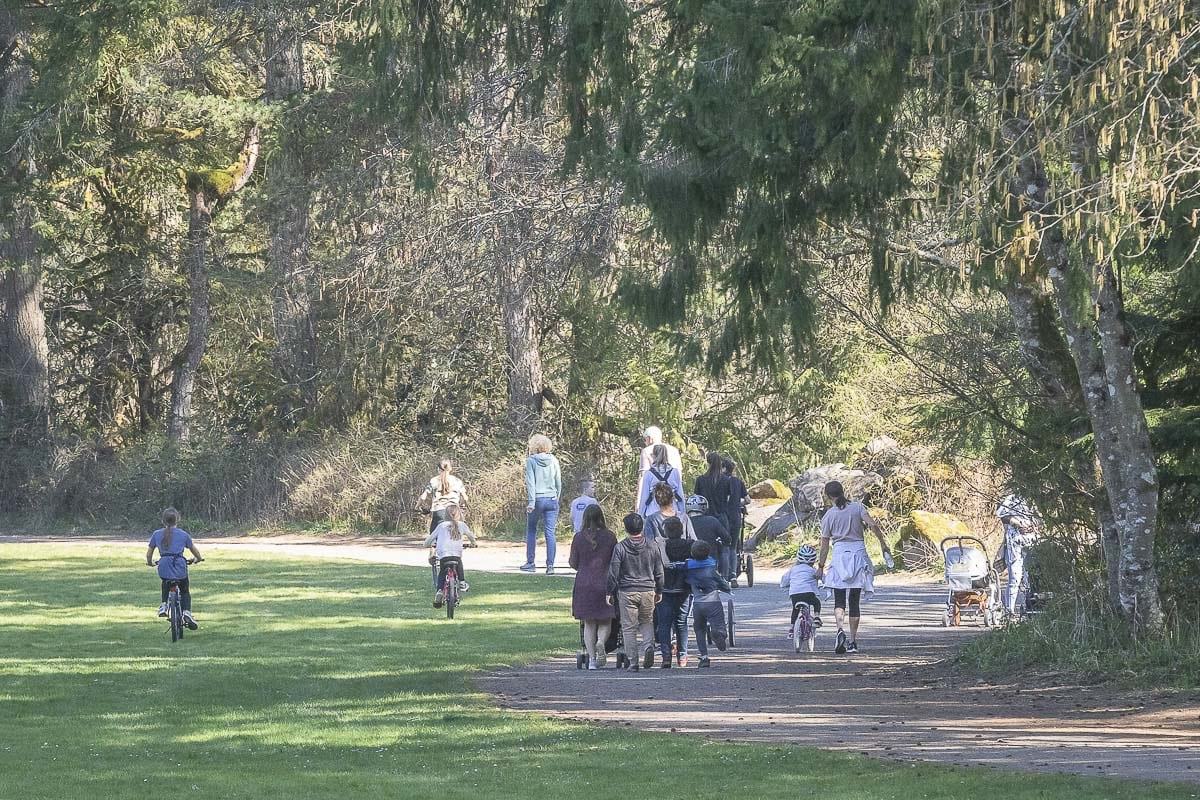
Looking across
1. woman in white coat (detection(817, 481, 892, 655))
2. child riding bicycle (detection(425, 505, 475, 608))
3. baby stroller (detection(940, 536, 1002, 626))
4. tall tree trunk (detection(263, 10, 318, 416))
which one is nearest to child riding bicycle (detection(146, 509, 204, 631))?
child riding bicycle (detection(425, 505, 475, 608))

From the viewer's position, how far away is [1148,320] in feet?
43.6

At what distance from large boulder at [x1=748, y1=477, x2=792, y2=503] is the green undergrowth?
14.4 metres

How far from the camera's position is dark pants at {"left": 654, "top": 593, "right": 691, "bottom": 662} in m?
14.9

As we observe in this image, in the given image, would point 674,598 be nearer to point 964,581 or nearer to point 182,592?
point 964,581

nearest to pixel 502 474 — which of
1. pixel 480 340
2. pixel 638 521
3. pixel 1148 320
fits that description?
pixel 480 340

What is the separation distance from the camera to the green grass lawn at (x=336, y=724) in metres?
9.56

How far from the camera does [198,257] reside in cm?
3875

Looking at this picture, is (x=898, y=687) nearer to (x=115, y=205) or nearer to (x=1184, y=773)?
(x=1184, y=773)

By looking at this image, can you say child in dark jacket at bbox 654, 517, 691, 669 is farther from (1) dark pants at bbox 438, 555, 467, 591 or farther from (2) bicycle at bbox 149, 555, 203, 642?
(2) bicycle at bbox 149, 555, 203, 642

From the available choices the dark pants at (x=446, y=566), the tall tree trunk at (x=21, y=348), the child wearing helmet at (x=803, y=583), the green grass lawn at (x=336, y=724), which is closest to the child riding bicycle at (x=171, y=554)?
the green grass lawn at (x=336, y=724)

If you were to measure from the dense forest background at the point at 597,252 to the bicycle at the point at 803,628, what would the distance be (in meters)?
2.23

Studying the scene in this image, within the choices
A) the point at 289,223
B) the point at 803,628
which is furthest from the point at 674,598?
the point at 289,223

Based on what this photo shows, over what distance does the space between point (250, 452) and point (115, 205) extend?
8.32 m

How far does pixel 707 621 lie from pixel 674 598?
0.51 metres
